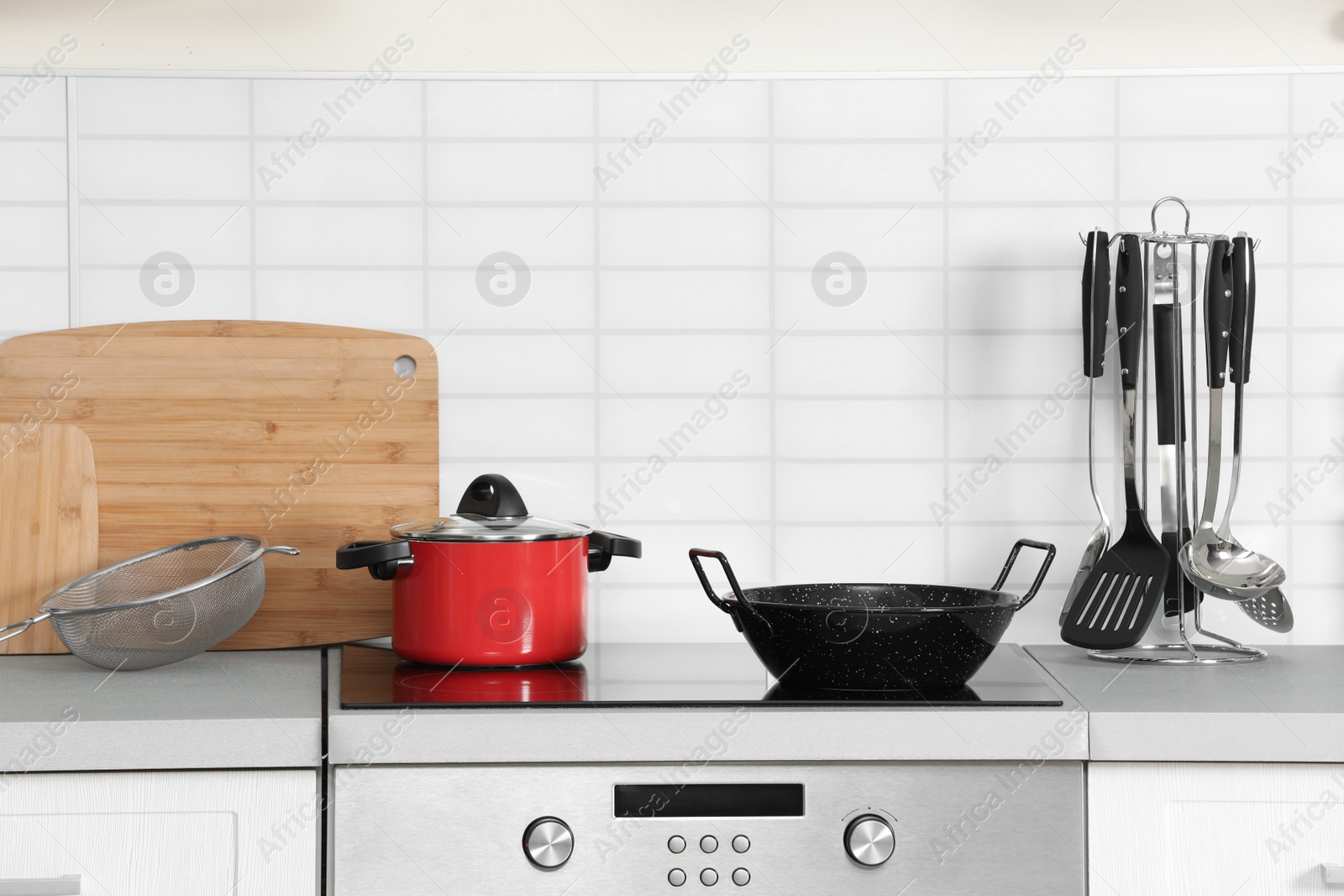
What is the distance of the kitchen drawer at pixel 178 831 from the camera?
36.5 inches

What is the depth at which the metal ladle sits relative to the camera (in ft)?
4.15

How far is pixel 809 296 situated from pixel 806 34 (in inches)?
13.2

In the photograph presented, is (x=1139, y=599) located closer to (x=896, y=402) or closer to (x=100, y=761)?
(x=896, y=402)

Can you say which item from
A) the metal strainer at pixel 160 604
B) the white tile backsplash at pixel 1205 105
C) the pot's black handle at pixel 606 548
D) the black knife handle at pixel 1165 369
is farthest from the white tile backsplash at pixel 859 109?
the metal strainer at pixel 160 604

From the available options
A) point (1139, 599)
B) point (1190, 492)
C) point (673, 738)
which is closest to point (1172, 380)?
point (1190, 492)

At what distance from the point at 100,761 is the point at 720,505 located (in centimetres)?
76

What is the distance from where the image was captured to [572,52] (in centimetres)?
141

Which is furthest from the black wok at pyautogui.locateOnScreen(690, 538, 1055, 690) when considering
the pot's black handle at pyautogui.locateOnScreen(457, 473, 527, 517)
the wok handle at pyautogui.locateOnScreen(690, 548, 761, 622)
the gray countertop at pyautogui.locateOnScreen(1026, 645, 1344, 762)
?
the pot's black handle at pyautogui.locateOnScreen(457, 473, 527, 517)

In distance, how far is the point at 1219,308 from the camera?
128 centimetres

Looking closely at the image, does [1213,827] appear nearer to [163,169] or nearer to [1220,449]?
[1220,449]

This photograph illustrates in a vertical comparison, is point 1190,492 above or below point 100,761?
above

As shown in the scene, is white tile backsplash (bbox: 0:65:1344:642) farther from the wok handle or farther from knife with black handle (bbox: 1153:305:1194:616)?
the wok handle

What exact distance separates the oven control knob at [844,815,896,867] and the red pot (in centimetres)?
37

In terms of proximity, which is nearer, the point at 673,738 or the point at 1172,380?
the point at 673,738
